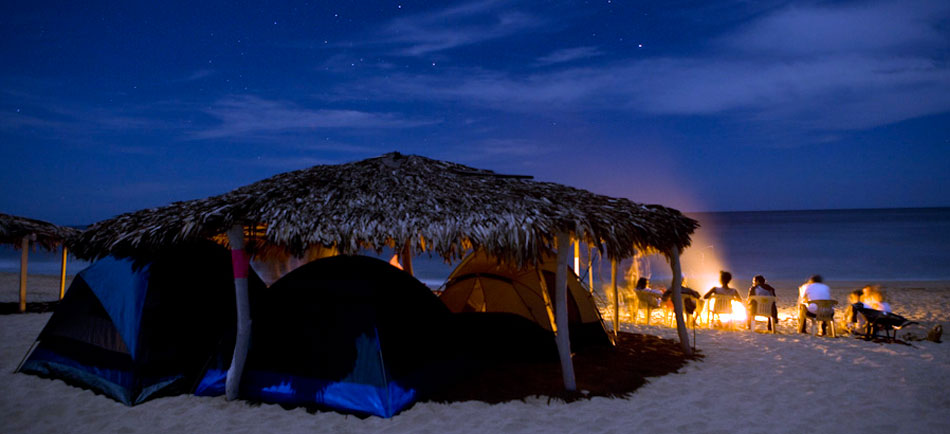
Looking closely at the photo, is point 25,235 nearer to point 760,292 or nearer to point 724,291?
point 724,291

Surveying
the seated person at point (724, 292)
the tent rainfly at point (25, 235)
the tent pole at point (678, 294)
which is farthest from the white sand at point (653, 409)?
the tent rainfly at point (25, 235)

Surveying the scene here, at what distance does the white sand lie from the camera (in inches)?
199

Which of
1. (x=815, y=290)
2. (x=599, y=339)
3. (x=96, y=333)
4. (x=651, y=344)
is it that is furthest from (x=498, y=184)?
(x=815, y=290)

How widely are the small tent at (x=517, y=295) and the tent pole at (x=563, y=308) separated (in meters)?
1.64

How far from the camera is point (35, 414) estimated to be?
542 cm

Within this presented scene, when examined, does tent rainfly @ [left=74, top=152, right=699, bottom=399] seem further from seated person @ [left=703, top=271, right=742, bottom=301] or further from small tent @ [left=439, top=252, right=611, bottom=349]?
seated person @ [left=703, top=271, right=742, bottom=301]

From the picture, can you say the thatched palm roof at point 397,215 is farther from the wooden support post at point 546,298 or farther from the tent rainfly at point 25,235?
the tent rainfly at point 25,235

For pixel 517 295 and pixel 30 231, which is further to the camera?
pixel 30 231

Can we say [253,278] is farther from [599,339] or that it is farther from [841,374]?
[841,374]

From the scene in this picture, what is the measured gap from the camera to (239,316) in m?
5.76

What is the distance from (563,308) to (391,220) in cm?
211

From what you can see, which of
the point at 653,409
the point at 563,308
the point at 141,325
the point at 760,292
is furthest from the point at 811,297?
the point at 141,325

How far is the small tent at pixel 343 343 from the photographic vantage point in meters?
5.46

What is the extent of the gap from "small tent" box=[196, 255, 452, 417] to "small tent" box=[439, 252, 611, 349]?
5.56ft
